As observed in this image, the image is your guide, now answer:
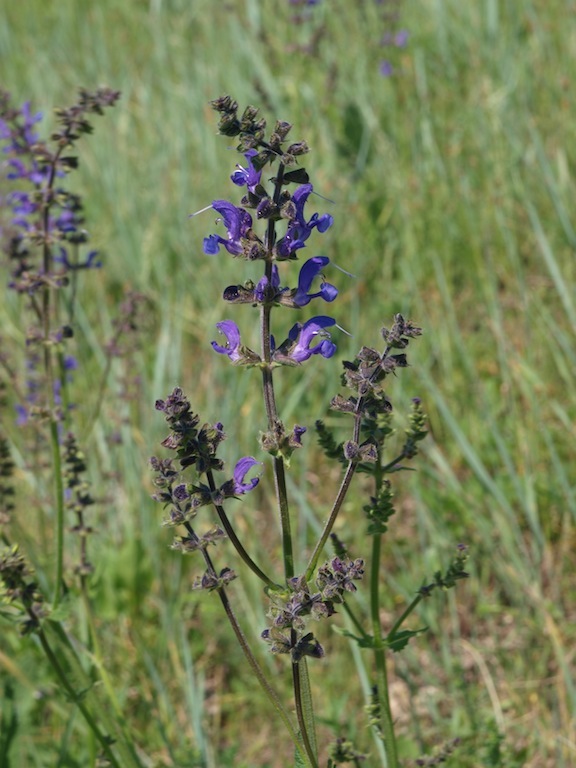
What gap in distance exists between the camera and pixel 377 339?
3.44 meters

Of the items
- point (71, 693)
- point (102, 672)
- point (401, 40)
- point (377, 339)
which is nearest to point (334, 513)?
point (71, 693)

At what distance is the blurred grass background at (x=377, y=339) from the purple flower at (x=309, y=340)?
3.06 feet

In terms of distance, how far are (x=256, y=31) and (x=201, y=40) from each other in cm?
116

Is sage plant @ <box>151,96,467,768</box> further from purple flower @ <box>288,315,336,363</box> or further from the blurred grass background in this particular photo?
→ the blurred grass background

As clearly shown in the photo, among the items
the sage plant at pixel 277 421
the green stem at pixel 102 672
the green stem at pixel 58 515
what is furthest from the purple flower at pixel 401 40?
the sage plant at pixel 277 421

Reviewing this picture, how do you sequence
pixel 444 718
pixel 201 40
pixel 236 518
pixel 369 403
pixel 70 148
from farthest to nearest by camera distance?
pixel 201 40 < pixel 236 518 < pixel 444 718 < pixel 70 148 < pixel 369 403

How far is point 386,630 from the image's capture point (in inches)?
111

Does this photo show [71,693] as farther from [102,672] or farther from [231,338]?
[231,338]

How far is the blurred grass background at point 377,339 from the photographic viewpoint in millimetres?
2506

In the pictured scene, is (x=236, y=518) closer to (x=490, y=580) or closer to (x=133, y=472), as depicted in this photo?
(x=133, y=472)

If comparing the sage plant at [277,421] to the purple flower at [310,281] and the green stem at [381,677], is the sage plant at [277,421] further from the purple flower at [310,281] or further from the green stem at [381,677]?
the green stem at [381,677]

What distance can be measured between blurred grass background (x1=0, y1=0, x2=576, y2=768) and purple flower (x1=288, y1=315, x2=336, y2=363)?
0.93m

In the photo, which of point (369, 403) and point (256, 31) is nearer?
point (369, 403)

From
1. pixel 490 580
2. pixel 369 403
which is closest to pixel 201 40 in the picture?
pixel 490 580
